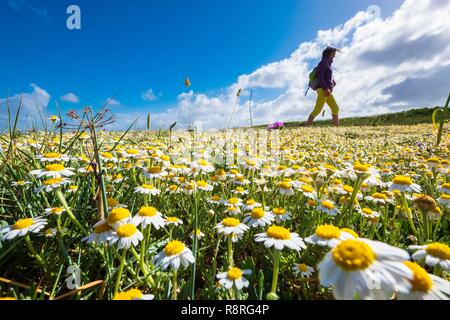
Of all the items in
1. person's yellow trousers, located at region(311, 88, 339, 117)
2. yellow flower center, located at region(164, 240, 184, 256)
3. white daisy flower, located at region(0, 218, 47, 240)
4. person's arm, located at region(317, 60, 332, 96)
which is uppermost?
person's arm, located at region(317, 60, 332, 96)

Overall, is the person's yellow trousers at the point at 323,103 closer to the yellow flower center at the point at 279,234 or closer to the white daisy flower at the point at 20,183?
the yellow flower center at the point at 279,234

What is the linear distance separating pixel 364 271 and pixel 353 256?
6 cm

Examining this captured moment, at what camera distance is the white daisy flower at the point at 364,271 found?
0.88 metres

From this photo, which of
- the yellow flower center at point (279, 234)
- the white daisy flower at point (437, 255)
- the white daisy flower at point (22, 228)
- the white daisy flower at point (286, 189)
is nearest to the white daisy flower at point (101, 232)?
the white daisy flower at point (22, 228)

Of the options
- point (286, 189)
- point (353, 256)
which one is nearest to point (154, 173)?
point (286, 189)

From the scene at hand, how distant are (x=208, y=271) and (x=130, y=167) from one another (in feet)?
5.93

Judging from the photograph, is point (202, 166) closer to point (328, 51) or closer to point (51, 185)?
point (51, 185)

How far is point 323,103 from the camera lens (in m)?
10.8

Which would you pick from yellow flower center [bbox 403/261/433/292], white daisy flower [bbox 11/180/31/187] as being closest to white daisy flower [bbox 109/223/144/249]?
yellow flower center [bbox 403/261/433/292]

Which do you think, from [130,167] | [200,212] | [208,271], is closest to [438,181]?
[200,212]

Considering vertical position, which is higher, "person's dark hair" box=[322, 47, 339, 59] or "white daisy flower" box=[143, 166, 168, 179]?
"person's dark hair" box=[322, 47, 339, 59]

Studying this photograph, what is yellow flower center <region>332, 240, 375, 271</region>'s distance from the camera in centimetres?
94

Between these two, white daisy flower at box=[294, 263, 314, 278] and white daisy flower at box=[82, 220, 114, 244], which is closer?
white daisy flower at box=[82, 220, 114, 244]

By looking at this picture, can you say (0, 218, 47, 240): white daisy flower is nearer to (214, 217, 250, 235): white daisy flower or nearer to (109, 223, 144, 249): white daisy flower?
(109, 223, 144, 249): white daisy flower
